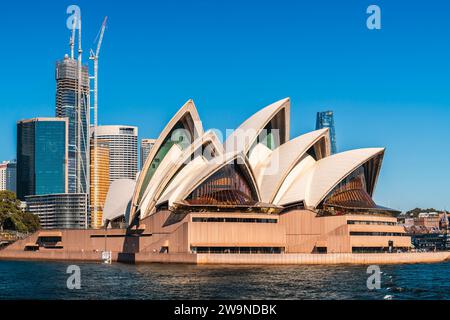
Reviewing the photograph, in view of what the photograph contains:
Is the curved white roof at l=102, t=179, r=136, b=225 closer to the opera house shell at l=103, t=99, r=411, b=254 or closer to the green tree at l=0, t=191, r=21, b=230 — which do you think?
the opera house shell at l=103, t=99, r=411, b=254

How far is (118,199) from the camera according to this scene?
108188 mm

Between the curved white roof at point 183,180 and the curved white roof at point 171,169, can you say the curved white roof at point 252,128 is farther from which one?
the curved white roof at point 183,180

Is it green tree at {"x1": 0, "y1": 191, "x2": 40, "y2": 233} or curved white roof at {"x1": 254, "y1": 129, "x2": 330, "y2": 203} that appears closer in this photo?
curved white roof at {"x1": 254, "y1": 129, "x2": 330, "y2": 203}

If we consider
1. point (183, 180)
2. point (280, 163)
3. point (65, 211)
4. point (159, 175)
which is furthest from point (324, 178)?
point (65, 211)

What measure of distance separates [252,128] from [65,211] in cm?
9968

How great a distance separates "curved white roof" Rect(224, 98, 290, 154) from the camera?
298 feet

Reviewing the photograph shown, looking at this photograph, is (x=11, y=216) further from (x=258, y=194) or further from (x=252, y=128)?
(x=258, y=194)

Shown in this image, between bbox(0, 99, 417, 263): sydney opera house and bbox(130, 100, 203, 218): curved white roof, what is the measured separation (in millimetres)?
141

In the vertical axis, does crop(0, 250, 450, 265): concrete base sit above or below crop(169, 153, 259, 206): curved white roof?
below

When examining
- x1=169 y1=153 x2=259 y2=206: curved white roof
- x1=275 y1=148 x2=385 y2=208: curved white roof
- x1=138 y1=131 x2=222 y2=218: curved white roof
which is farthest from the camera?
x1=138 y1=131 x2=222 y2=218: curved white roof

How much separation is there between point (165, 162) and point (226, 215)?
14.6 metres

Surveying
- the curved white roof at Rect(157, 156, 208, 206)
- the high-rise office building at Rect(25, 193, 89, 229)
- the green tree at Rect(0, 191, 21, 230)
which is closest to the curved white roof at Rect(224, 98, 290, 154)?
the curved white roof at Rect(157, 156, 208, 206)

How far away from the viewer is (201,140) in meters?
89.4
